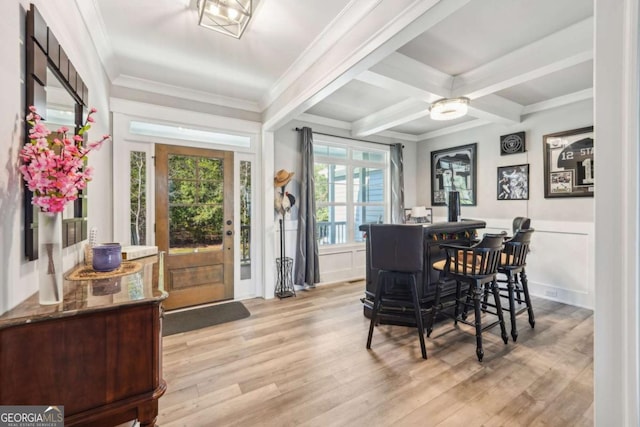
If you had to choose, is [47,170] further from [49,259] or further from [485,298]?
[485,298]

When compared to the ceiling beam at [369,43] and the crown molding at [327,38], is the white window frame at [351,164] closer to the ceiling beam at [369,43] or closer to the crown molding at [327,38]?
the crown molding at [327,38]

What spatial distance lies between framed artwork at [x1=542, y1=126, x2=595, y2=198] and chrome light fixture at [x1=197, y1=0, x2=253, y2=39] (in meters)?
4.20

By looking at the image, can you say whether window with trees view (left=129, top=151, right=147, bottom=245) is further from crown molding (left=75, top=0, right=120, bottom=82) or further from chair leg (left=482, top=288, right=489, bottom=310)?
chair leg (left=482, top=288, right=489, bottom=310)

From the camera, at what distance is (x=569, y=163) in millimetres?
3646

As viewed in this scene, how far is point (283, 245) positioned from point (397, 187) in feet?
8.36

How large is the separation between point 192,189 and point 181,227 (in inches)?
19.7

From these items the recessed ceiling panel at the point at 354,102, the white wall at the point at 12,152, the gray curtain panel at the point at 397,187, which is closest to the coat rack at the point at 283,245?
the recessed ceiling panel at the point at 354,102

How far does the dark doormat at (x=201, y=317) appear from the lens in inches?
117

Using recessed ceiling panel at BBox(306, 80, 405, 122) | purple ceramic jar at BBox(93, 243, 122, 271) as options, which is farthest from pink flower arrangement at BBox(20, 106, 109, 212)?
recessed ceiling panel at BBox(306, 80, 405, 122)

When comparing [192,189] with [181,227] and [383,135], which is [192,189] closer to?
[181,227]

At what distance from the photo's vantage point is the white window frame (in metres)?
4.67

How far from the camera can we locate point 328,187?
481cm

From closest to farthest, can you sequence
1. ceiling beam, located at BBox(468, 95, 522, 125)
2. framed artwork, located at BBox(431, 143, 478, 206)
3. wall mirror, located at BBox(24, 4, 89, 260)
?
1. wall mirror, located at BBox(24, 4, 89, 260)
2. ceiling beam, located at BBox(468, 95, 522, 125)
3. framed artwork, located at BBox(431, 143, 478, 206)

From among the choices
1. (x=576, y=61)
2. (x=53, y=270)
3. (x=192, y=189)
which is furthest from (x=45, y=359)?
(x=576, y=61)
